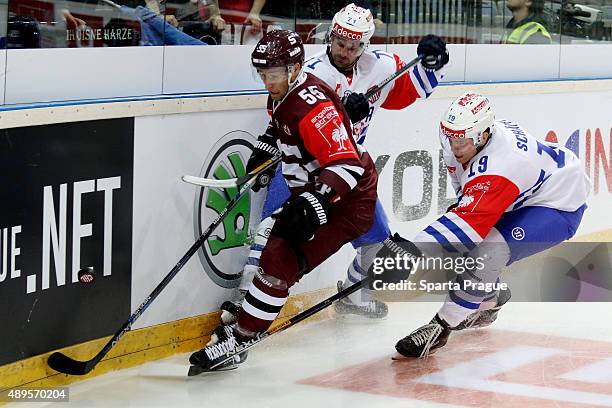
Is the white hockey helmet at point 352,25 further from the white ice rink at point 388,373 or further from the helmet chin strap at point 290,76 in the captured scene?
the white ice rink at point 388,373

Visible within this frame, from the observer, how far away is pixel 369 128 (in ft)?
16.5

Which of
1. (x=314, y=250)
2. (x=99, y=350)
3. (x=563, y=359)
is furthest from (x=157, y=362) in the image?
(x=563, y=359)

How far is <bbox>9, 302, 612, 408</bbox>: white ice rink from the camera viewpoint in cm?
371

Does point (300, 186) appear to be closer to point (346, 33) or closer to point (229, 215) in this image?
point (229, 215)

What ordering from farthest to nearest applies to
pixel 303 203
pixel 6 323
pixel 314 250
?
pixel 314 250, pixel 303 203, pixel 6 323

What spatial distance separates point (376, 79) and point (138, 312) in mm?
1394

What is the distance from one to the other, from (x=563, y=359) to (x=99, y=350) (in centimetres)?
157

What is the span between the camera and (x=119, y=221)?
3916mm

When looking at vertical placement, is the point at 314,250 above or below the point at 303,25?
below

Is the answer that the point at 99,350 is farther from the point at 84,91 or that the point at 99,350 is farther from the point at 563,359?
the point at 563,359

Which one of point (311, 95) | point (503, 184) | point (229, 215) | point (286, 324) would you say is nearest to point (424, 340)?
point (286, 324)

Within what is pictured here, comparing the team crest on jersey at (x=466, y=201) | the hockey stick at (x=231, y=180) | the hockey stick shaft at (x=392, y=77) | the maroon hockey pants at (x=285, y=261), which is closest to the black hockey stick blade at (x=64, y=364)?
the maroon hockey pants at (x=285, y=261)

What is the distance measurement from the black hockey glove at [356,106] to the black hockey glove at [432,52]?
351 millimetres

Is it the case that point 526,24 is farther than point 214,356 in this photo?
Yes
